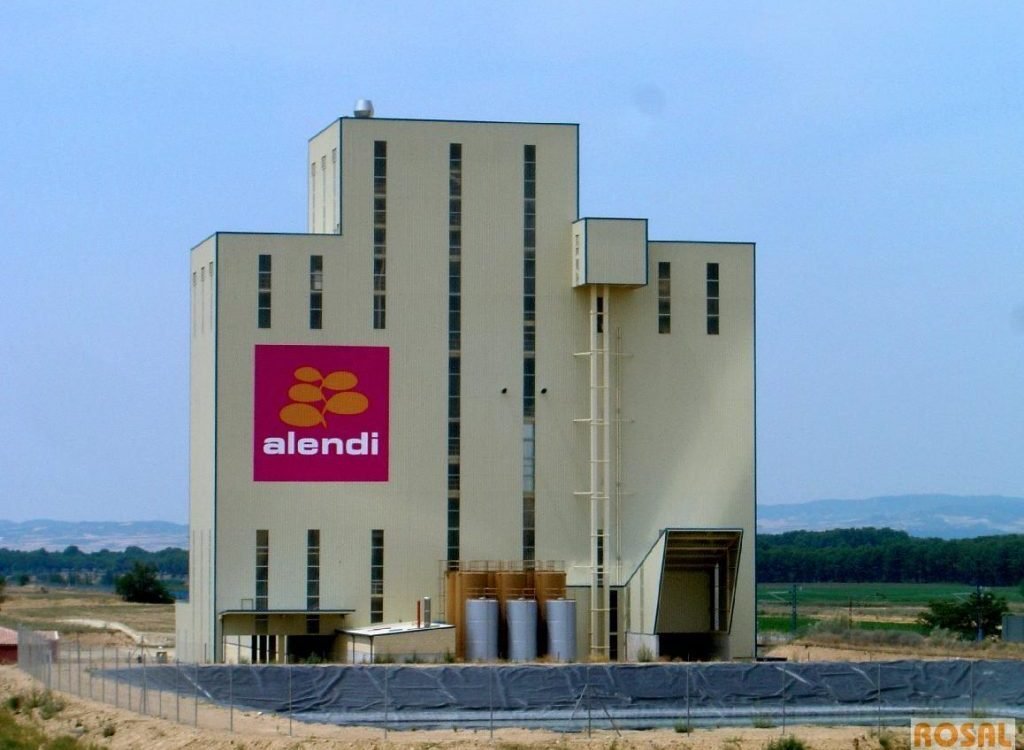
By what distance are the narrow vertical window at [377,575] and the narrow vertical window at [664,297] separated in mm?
13018

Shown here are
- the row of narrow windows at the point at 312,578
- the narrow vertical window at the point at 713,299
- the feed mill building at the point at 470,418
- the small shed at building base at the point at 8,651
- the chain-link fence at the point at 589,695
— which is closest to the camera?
the chain-link fence at the point at 589,695

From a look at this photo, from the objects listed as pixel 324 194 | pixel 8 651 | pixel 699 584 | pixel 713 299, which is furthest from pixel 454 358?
pixel 8 651

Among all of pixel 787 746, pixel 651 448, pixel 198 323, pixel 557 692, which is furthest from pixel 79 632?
pixel 787 746

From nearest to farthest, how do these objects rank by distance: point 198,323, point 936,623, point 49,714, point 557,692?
point 557,692, point 49,714, point 198,323, point 936,623

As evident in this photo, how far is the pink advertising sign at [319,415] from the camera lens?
67000mm

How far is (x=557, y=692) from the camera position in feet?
161

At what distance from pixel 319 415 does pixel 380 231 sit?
7107 millimetres

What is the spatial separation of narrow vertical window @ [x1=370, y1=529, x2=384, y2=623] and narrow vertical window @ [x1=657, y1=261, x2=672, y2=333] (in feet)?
42.7

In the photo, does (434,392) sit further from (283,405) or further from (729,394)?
(729,394)

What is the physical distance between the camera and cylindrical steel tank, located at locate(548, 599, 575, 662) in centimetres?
6612

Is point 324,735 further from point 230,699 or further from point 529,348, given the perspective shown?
point 529,348

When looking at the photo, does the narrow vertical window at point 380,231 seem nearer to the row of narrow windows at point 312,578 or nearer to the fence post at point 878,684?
the row of narrow windows at point 312,578

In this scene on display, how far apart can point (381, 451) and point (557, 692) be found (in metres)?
20.3

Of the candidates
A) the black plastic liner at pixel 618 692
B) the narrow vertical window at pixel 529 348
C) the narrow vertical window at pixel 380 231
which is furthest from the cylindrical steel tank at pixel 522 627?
the black plastic liner at pixel 618 692
